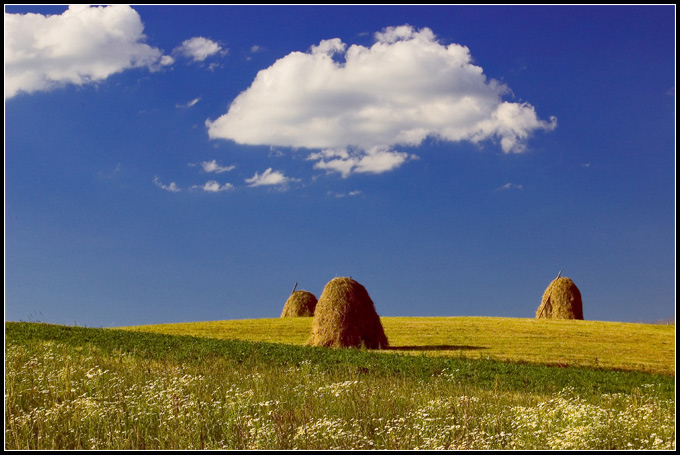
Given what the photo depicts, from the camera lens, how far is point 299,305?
46.1 metres

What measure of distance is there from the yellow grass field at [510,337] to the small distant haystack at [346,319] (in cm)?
145

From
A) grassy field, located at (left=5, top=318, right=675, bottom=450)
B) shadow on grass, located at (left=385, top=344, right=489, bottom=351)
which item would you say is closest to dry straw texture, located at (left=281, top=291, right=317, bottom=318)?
shadow on grass, located at (left=385, top=344, right=489, bottom=351)

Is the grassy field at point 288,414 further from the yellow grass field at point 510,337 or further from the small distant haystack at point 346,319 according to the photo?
the small distant haystack at point 346,319

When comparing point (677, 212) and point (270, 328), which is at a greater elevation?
point (677, 212)

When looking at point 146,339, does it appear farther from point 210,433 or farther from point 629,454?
point 629,454

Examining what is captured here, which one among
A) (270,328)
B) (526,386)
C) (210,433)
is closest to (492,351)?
(526,386)

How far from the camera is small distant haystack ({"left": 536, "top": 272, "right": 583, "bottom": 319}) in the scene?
1757 inches

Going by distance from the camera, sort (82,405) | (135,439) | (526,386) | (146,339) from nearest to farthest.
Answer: (135,439)
(82,405)
(526,386)
(146,339)

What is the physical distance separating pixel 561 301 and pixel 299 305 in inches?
830

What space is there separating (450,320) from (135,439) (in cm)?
3340

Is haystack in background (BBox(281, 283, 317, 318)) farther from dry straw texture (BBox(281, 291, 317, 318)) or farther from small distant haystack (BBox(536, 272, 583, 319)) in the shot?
small distant haystack (BBox(536, 272, 583, 319))

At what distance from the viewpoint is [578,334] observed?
110 ft

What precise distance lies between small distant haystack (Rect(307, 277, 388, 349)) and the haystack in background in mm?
16343

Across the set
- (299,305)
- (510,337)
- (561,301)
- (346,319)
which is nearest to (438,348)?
(346,319)
